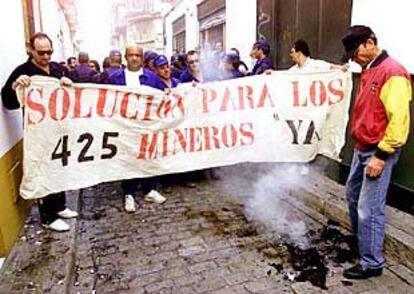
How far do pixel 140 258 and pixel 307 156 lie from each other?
2216mm

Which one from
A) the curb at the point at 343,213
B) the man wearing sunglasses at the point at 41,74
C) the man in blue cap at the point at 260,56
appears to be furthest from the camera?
the man in blue cap at the point at 260,56

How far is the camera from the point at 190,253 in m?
4.05

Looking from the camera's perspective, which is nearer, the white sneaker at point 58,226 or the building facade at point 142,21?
the white sneaker at point 58,226

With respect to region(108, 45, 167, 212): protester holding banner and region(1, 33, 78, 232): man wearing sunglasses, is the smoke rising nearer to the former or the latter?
region(108, 45, 167, 212): protester holding banner

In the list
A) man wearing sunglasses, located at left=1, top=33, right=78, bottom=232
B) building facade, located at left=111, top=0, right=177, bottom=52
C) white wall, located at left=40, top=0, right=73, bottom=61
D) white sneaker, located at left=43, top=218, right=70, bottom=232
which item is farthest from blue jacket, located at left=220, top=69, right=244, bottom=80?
building facade, located at left=111, top=0, right=177, bottom=52

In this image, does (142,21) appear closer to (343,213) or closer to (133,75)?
(133,75)

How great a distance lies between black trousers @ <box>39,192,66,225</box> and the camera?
14.1ft

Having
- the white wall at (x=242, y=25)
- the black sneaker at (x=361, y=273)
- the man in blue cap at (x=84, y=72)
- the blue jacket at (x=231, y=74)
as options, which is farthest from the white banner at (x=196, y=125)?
the white wall at (x=242, y=25)

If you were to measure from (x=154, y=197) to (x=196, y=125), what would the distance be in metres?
1.45

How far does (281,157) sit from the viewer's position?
4801mm

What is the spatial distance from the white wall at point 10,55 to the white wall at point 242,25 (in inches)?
195

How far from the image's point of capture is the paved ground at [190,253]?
342 centimetres

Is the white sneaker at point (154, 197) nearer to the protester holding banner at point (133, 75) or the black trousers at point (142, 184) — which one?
the black trousers at point (142, 184)

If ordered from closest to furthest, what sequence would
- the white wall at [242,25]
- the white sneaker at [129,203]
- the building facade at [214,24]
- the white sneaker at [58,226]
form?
the white sneaker at [58,226] → the white sneaker at [129,203] → the white wall at [242,25] → the building facade at [214,24]
